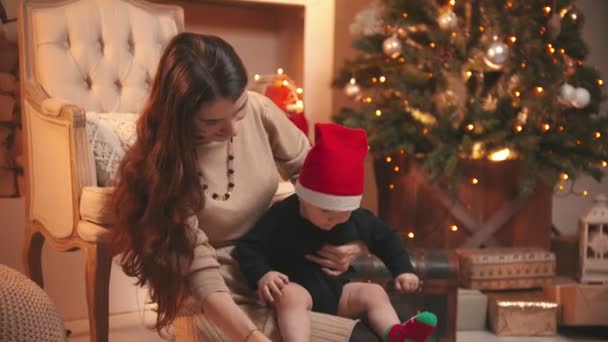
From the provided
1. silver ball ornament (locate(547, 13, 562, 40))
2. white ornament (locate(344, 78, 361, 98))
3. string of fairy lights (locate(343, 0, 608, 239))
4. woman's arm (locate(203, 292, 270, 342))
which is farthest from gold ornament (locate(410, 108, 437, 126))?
woman's arm (locate(203, 292, 270, 342))

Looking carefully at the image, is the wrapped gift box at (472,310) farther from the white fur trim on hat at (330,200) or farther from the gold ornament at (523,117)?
the white fur trim on hat at (330,200)

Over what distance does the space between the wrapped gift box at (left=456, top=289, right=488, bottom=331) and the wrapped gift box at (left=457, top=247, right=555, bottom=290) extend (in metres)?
0.06

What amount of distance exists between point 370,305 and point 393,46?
1.51 meters

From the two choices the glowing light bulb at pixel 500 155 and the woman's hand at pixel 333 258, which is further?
the glowing light bulb at pixel 500 155

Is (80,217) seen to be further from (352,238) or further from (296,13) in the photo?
(296,13)

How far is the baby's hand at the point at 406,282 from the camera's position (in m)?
1.28

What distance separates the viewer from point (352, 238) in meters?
1.30

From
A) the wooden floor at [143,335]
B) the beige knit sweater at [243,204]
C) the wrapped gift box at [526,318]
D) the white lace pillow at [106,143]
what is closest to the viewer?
the beige knit sweater at [243,204]

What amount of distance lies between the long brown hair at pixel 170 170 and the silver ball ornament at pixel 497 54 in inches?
56.9

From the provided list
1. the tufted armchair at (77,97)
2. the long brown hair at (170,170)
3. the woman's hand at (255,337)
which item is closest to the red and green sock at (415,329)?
the woman's hand at (255,337)

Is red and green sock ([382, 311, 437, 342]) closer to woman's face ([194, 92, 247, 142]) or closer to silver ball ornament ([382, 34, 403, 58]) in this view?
woman's face ([194, 92, 247, 142])

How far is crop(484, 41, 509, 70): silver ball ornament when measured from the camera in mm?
2350

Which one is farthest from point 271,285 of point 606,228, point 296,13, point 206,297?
point 296,13

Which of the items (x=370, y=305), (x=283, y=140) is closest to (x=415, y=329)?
(x=370, y=305)
